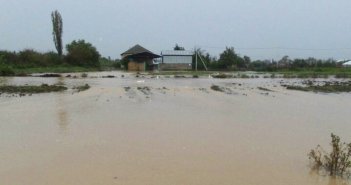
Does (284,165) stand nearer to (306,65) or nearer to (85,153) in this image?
(85,153)

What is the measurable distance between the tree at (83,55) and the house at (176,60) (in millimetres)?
8812

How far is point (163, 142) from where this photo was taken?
7531 millimetres

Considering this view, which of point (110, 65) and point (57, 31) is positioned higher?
point (57, 31)

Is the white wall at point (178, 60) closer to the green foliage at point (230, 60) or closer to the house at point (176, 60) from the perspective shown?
the house at point (176, 60)

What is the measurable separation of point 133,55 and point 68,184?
5019 cm

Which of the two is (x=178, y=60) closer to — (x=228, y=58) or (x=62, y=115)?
(x=228, y=58)

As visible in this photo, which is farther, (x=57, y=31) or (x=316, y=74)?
(x=57, y=31)

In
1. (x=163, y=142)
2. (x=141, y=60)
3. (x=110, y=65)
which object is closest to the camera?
(x=163, y=142)

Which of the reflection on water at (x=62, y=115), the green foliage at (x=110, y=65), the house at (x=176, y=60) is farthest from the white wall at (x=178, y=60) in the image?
the reflection on water at (x=62, y=115)

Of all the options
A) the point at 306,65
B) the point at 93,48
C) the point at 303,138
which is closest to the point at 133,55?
the point at 93,48

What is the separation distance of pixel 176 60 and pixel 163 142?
49.9 meters

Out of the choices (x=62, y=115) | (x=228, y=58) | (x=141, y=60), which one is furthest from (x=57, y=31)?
(x=62, y=115)

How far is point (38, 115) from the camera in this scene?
10.7m

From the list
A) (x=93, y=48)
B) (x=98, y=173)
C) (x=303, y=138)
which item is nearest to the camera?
(x=98, y=173)
